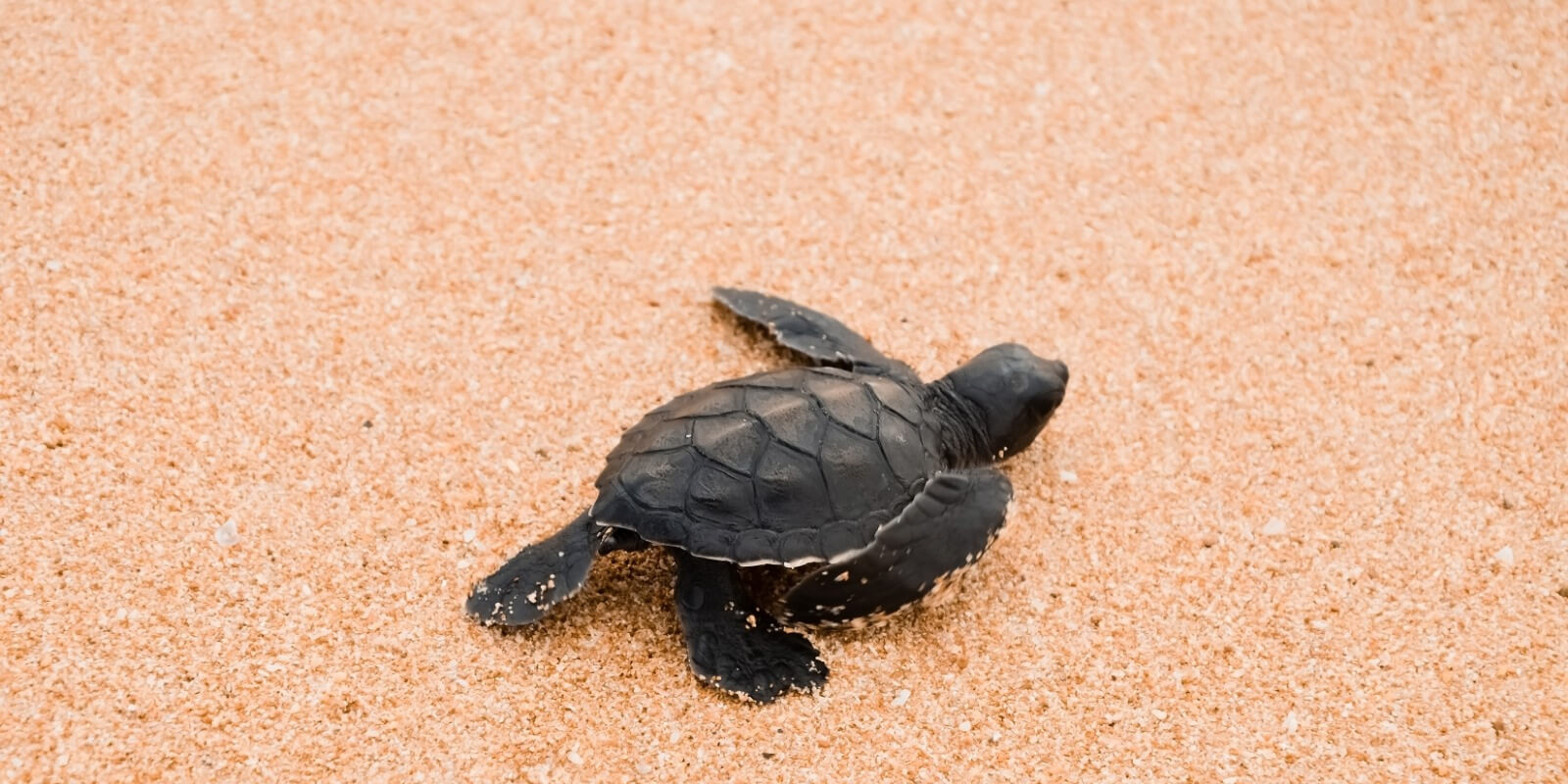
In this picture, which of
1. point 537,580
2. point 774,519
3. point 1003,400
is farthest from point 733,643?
point 1003,400

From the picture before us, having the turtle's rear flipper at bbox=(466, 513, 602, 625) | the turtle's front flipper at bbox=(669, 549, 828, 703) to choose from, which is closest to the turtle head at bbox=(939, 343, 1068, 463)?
the turtle's front flipper at bbox=(669, 549, 828, 703)

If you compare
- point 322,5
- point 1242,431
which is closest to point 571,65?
point 322,5

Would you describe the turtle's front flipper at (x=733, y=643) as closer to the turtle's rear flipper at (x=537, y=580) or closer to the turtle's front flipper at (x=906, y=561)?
the turtle's front flipper at (x=906, y=561)

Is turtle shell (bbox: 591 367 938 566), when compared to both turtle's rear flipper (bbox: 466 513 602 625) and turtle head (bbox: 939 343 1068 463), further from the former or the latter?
turtle head (bbox: 939 343 1068 463)

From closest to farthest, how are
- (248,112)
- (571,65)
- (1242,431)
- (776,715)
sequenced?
(776,715) < (1242,431) < (248,112) < (571,65)

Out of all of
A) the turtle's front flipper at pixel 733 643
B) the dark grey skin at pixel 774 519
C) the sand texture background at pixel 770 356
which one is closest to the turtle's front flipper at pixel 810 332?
the sand texture background at pixel 770 356

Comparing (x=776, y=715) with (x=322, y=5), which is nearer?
(x=776, y=715)

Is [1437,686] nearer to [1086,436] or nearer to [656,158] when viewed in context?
[1086,436]
